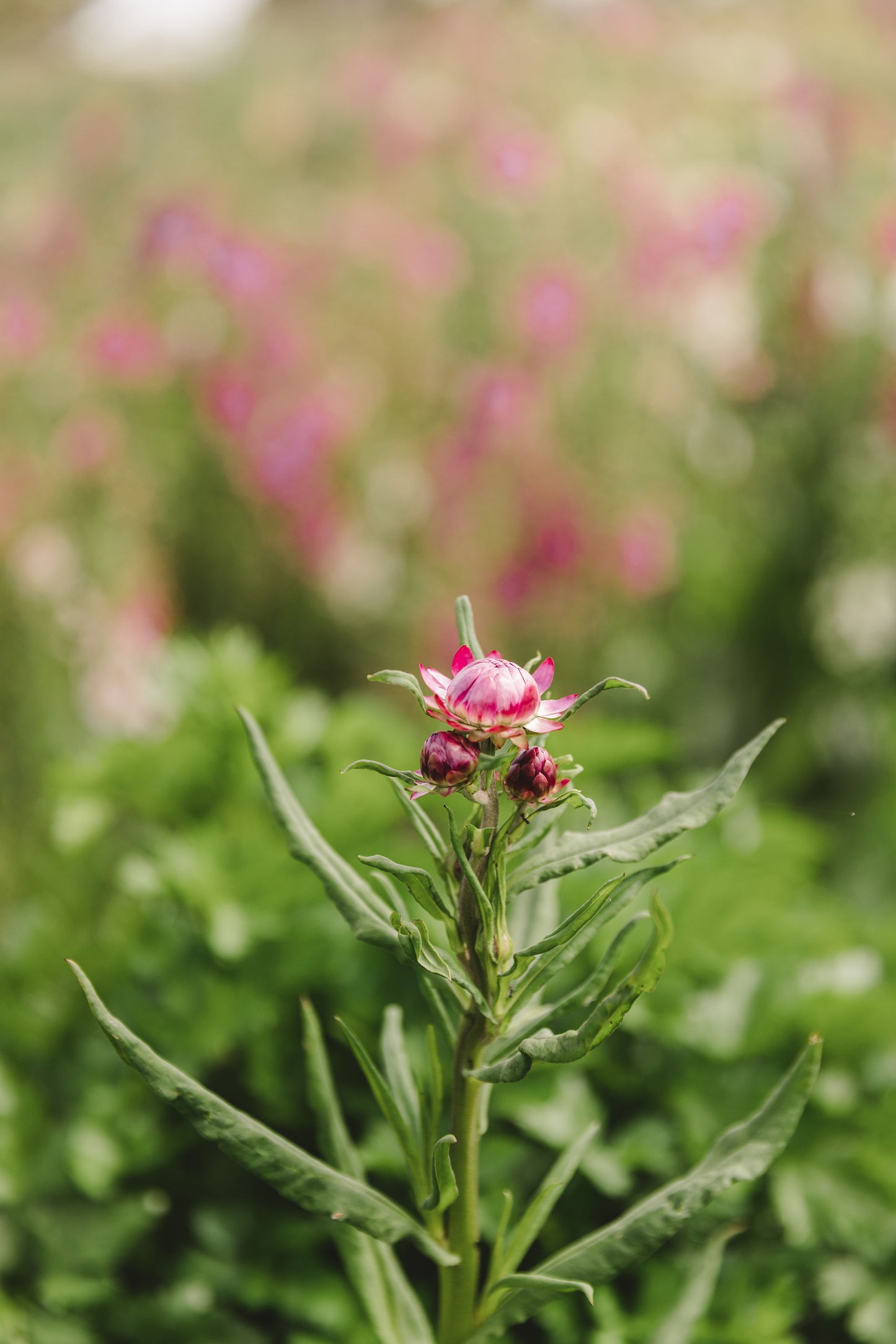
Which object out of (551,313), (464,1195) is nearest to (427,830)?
(464,1195)

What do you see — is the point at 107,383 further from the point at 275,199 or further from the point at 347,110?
the point at 347,110

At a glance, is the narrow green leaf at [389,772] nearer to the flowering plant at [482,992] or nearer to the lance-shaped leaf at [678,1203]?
the flowering plant at [482,992]

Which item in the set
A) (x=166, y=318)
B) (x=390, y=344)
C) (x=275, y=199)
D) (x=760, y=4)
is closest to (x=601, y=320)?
(x=390, y=344)

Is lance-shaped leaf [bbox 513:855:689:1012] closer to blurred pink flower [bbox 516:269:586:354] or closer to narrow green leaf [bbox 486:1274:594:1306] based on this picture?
narrow green leaf [bbox 486:1274:594:1306]

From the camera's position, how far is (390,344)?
101 inches

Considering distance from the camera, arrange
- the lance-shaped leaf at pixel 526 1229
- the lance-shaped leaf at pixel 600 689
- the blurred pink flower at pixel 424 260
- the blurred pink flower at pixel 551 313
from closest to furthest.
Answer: the lance-shaped leaf at pixel 600 689 → the lance-shaped leaf at pixel 526 1229 → the blurred pink flower at pixel 551 313 → the blurred pink flower at pixel 424 260

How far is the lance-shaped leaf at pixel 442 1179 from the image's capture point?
0.41 meters

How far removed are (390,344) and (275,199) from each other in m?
1.64

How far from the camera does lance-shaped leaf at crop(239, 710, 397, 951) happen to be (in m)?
0.43

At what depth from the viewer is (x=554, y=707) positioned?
401 millimetres

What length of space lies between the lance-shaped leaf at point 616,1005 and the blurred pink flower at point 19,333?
210 centimetres

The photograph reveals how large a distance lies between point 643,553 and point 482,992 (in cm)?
169

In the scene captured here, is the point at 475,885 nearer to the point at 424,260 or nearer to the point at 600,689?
the point at 600,689

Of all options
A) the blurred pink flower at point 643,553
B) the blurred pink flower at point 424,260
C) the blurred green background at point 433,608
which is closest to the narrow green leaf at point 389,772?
the blurred green background at point 433,608
